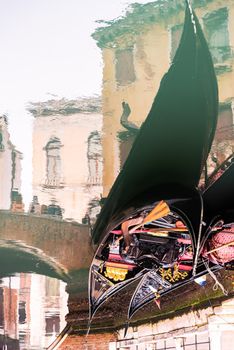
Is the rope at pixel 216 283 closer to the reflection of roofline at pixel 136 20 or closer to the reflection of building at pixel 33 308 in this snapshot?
the reflection of building at pixel 33 308

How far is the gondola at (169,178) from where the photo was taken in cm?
192

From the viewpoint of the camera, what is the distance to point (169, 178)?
201 cm

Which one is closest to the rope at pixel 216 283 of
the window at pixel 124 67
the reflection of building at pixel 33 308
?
the reflection of building at pixel 33 308

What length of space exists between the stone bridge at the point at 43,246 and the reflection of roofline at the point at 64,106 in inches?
16.4

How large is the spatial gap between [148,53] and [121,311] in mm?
1042

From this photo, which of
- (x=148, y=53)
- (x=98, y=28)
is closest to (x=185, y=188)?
(x=148, y=53)

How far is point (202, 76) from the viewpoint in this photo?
2018 millimetres

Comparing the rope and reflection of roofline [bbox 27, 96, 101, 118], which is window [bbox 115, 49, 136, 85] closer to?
reflection of roofline [bbox 27, 96, 101, 118]

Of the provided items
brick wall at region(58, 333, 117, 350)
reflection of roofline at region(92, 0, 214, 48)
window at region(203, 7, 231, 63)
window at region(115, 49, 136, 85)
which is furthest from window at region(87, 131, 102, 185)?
brick wall at region(58, 333, 117, 350)

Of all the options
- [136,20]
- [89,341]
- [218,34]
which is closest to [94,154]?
[136,20]

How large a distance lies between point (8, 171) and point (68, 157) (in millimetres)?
214

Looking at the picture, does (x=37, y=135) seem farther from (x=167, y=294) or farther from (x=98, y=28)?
(x=167, y=294)

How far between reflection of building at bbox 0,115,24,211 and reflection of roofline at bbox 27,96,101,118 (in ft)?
0.37

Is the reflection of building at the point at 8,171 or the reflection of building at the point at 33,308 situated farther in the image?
the reflection of building at the point at 33,308
